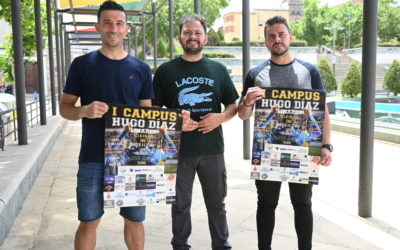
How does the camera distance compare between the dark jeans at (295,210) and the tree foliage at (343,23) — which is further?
the tree foliage at (343,23)

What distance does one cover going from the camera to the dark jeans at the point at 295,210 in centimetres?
307

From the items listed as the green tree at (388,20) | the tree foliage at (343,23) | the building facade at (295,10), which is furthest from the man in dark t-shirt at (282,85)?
the building facade at (295,10)

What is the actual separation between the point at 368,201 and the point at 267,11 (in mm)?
97004

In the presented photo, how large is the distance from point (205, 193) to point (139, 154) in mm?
742

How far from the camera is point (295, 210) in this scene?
3.12m

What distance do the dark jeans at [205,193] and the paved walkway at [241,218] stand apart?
1.61 ft

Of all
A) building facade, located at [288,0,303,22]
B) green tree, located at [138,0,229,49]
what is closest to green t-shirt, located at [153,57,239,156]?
green tree, located at [138,0,229,49]

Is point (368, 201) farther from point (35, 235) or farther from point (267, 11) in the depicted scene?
point (267, 11)

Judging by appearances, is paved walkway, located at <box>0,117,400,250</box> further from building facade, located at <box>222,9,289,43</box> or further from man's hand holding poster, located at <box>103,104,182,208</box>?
building facade, located at <box>222,9,289,43</box>

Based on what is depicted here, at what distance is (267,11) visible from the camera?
97.2m

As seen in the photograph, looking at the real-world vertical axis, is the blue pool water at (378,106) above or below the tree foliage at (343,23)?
below

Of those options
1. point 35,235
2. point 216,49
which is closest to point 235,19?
point 216,49

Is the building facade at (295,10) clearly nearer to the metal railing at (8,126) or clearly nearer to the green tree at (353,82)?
the green tree at (353,82)

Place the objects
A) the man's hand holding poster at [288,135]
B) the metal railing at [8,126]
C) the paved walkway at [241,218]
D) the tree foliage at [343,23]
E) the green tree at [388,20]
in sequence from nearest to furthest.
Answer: the man's hand holding poster at [288,135] → the paved walkway at [241,218] → the metal railing at [8,126] → the green tree at [388,20] → the tree foliage at [343,23]
